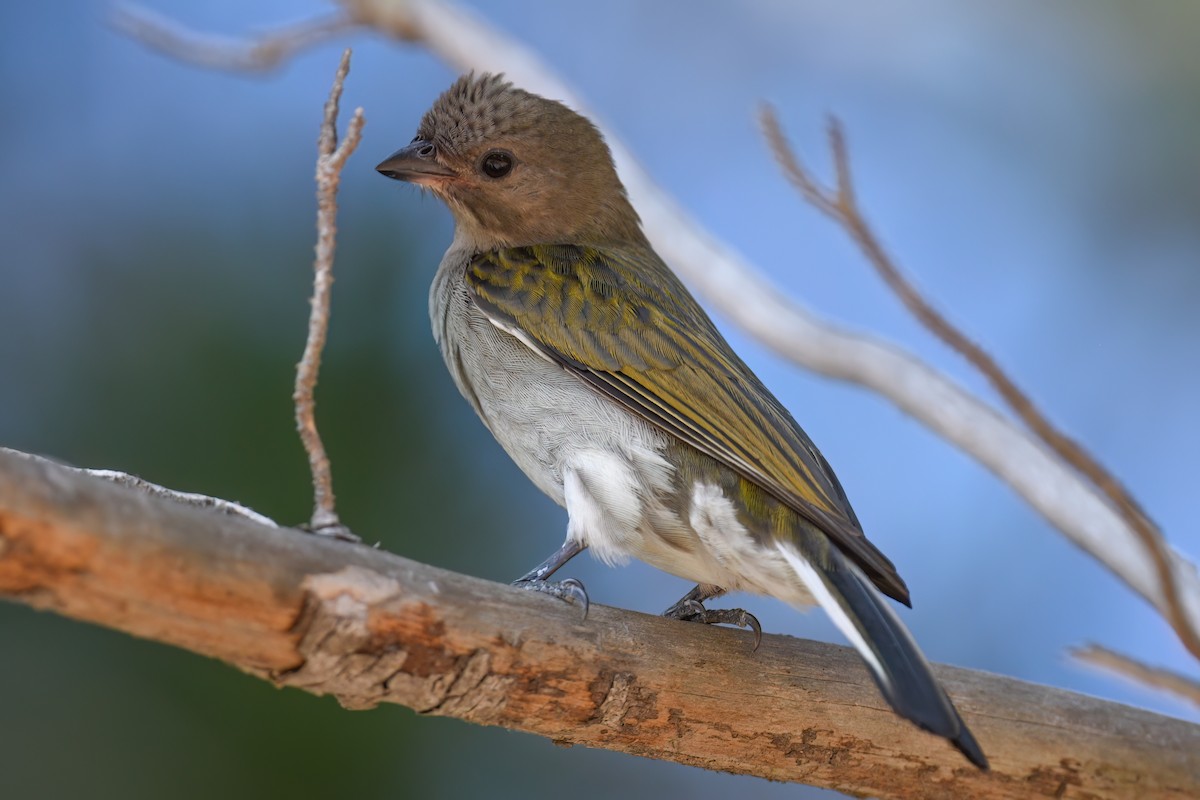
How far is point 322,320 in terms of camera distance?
2684mm

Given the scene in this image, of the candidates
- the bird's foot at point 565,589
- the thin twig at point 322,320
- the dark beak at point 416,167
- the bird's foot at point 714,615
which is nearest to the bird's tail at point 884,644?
the bird's foot at point 714,615

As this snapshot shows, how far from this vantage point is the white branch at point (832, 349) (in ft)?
12.5

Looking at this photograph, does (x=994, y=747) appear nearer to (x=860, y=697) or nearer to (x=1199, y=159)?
(x=860, y=697)

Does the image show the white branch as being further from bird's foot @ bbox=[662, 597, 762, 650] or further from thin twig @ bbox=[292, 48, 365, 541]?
thin twig @ bbox=[292, 48, 365, 541]

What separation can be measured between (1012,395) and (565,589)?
3.65 ft

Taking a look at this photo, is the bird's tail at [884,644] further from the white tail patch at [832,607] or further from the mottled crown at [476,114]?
the mottled crown at [476,114]

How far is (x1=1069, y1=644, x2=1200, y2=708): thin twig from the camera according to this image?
9.17 feet

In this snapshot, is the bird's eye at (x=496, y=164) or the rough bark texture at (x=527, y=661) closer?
the rough bark texture at (x=527, y=661)

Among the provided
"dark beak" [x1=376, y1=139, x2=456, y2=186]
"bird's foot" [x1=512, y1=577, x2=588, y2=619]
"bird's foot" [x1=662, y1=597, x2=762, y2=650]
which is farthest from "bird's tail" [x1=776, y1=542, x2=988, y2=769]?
"dark beak" [x1=376, y1=139, x2=456, y2=186]

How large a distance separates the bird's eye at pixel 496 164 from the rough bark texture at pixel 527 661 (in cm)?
183

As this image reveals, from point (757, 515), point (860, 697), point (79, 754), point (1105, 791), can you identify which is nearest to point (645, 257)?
point (757, 515)

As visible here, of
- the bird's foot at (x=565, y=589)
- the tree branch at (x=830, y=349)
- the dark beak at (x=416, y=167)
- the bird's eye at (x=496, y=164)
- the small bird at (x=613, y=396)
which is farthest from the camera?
the bird's eye at (x=496, y=164)

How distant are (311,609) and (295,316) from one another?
303 centimetres

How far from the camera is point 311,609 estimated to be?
7.87ft
